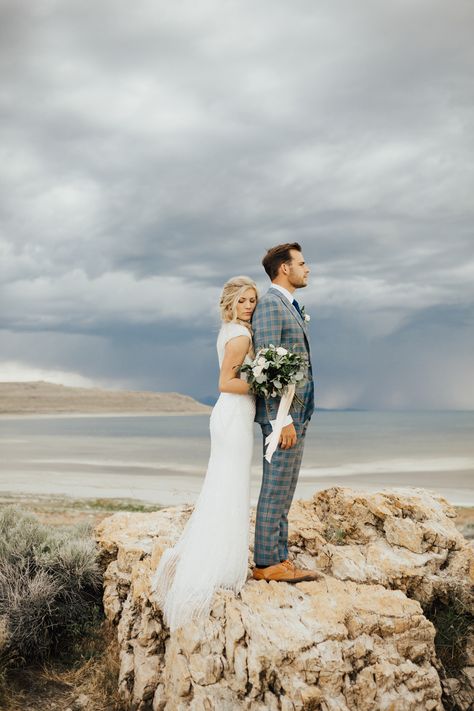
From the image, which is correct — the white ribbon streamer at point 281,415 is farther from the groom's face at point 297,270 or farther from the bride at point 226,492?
the groom's face at point 297,270

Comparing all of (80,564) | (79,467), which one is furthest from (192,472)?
(80,564)

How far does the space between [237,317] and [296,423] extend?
3.52 feet

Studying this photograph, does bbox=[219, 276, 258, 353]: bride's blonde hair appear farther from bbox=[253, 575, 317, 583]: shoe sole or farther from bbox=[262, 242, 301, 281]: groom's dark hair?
bbox=[253, 575, 317, 583]: shoe sole

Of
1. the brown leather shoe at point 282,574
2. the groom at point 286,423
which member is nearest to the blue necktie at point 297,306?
the groom at point 286,423

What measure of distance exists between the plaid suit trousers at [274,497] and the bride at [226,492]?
17cm

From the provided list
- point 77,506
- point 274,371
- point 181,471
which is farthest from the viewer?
point 181,471

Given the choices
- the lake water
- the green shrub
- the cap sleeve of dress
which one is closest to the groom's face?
the cap sleeve of dress

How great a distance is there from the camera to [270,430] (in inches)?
223

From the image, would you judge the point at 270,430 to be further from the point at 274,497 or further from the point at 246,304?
the point at 246,304

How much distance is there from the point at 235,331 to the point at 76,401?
173555 mm

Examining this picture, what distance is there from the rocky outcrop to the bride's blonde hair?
7.50 feet

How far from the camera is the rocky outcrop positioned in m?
4.79

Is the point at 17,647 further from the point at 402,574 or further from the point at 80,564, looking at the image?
the point at 402,574

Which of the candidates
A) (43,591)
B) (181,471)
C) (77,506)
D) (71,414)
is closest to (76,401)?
(71,414)
